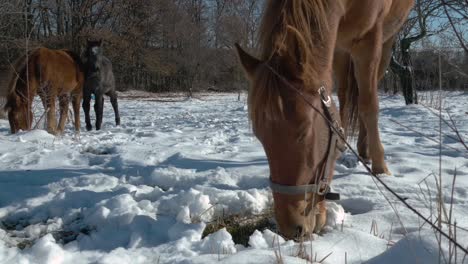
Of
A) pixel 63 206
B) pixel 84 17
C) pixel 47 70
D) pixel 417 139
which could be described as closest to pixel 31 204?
pixel 63 206

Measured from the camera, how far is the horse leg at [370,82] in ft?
10.7

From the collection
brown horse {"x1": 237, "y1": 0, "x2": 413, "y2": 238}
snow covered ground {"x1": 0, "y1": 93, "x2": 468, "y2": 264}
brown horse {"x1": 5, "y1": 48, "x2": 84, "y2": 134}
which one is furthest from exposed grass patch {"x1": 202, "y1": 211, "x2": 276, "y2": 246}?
brown horse {"x1": 5, "y1": 48, "x2": 84, "y2": 134}

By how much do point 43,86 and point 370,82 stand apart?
6.05 metres

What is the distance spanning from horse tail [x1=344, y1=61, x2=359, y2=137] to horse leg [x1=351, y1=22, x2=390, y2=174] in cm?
33

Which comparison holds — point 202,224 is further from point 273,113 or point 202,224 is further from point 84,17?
point 84,17

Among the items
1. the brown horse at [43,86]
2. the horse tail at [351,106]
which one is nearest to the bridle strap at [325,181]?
the horse tail at [351,106]

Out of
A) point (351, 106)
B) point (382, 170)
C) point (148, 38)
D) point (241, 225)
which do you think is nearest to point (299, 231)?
point (241, 225)

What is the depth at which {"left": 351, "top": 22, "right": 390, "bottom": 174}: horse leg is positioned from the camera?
10.7ft

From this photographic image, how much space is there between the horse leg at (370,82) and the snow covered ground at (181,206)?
0.19 m

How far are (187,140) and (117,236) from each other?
3397mm

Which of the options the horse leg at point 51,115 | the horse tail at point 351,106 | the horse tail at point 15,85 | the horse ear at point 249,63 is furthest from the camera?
the horse leg at point 51,115

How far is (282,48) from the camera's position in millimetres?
1903

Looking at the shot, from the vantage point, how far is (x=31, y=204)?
101 inches

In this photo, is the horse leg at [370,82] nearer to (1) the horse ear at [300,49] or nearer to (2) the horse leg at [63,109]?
(1) the horse ear at [300,49]
